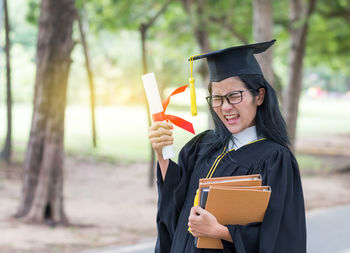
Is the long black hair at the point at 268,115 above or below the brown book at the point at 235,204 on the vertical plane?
above

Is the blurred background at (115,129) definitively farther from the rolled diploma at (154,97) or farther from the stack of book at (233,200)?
the stack of book at (233,200)

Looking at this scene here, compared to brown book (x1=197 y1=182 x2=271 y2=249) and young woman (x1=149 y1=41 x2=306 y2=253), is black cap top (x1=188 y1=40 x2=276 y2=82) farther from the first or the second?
brown book (x1=197 y1=182 x2=271 y2=249)

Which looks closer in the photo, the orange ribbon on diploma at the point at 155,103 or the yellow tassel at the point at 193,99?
the orange ribbon on diploma at the point at 155,103

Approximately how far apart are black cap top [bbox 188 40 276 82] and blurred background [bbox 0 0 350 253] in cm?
17

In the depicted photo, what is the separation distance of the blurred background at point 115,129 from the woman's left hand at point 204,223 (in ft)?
2.49

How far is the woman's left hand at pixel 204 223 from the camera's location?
6.75 ft

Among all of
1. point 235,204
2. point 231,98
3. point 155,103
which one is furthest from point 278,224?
point 155,103

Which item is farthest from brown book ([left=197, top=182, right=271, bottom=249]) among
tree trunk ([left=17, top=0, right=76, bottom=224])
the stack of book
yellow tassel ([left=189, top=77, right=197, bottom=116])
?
tree trunk ([left=17, top=0, right=76, bottom=224])

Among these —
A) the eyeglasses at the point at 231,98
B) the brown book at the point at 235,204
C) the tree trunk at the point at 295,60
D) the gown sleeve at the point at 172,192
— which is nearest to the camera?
the brown book at the point at 235,204

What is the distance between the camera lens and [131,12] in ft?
45.9

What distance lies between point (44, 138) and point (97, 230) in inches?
59.9

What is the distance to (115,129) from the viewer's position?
87.3ft

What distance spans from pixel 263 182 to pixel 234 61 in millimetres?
557

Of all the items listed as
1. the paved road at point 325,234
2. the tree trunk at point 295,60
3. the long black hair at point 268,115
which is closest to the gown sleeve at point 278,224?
the long black hair at point 268,115
